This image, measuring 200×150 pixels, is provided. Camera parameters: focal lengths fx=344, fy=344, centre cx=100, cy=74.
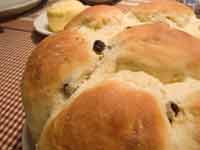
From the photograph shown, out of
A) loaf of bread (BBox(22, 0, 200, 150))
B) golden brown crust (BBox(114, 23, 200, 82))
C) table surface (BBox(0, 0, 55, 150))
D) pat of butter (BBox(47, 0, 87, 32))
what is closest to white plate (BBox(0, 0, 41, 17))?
table surface (BBox(0, 0, 55, 150))

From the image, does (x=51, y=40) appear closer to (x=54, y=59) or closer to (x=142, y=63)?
(x=54, y=59)

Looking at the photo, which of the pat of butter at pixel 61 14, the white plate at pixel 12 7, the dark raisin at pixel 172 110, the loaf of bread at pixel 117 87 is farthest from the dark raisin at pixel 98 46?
the white plate at pixel 12 7

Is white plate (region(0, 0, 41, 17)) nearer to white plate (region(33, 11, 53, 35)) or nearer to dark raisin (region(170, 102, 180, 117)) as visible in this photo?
white plate (region(33, 11, 53, 35))

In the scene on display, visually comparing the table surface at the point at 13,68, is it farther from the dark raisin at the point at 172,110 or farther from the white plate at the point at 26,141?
the dark raisin at the point at 172,110

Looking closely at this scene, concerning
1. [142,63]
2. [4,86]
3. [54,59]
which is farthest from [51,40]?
[4,86]

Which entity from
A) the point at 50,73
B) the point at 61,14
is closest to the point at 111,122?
the point at 50,73

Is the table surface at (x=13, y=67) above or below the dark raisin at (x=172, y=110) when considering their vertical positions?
below
